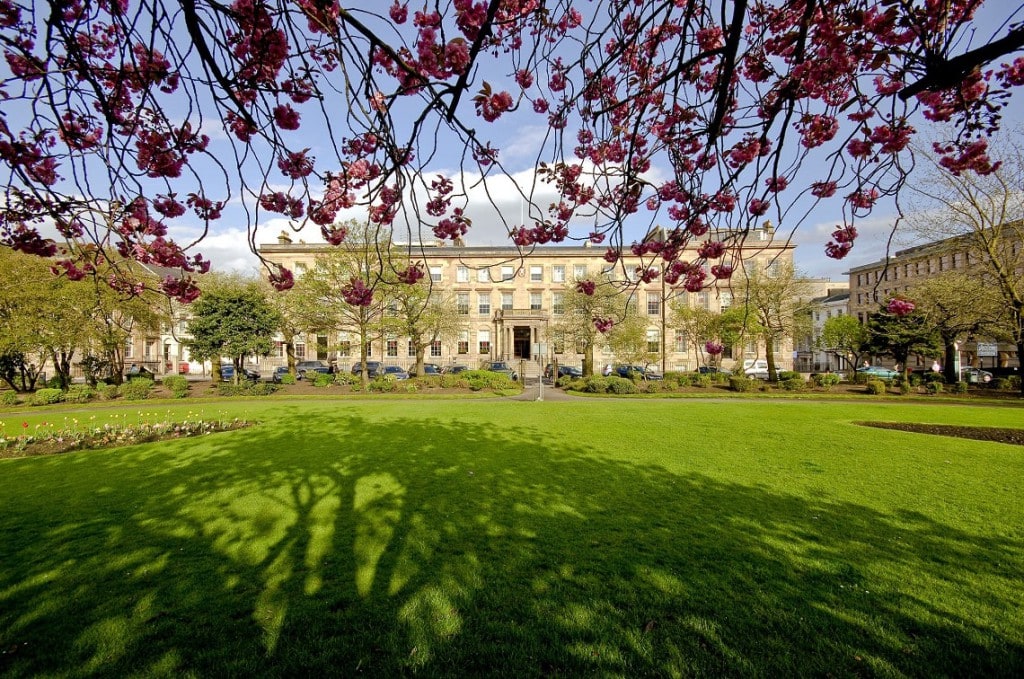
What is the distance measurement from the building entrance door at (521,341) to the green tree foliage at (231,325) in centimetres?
2388

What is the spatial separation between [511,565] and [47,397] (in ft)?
75.7

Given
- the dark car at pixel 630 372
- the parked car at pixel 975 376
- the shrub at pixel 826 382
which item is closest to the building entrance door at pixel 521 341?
the dark car at pixel 630 372

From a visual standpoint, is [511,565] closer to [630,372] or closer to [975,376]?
[630,372]

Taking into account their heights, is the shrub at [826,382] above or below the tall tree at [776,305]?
below

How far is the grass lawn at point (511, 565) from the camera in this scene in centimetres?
265

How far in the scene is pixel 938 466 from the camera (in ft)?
23.3

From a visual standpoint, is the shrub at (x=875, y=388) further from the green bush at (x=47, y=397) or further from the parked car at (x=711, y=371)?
the green bush at (x=47, y=397)

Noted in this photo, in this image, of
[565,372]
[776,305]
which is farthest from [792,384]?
[565,372]

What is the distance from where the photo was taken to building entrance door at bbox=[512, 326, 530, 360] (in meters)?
43.0

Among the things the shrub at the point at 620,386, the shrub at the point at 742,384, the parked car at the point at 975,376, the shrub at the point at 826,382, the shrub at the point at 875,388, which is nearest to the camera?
the shrub at the point at 875,388

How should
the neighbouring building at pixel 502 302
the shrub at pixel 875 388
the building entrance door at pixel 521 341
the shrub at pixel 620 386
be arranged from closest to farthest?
the shrub at pixel 875 388 → the shrub at pixel 620 386 → the neighbouring building at pixel 502 302 → the building entrance door at pixel 521 341

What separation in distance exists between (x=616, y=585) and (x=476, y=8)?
14.1ft

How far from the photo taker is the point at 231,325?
876 inches

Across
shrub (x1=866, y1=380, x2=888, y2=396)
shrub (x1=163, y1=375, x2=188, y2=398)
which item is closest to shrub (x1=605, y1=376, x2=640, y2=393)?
shrub (x1=866, y1=380, x2=888, y2=396)
